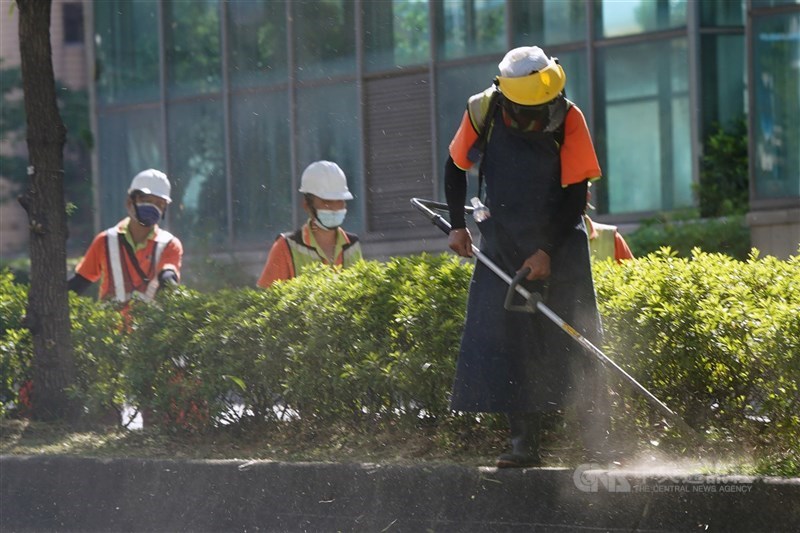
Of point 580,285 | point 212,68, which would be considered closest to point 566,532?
point 580,285

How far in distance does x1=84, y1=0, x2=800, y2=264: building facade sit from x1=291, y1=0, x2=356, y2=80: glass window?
0.03 m

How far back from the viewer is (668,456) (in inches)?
244

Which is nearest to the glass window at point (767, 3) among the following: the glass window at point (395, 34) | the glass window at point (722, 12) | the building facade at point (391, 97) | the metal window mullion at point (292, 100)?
the building facade at point (391, 97)

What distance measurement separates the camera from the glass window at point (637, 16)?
56.6ft

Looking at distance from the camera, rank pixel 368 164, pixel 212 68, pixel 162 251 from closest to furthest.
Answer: pixel 162 251 < pixel 368 164 < pixel 212 68

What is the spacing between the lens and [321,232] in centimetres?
905

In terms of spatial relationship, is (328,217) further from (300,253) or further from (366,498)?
(366,498)

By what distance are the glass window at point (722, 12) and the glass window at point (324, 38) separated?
5146 millimetres

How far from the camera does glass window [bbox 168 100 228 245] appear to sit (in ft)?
73.5

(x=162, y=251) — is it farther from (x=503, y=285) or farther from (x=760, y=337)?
(x=760, y=337)

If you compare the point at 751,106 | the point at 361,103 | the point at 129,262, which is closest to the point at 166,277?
the point at 129,262

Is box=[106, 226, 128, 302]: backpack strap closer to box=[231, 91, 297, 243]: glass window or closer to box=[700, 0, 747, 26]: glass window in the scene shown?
box=[700, 0, 747, 26]: glass window

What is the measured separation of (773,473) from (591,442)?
960mm

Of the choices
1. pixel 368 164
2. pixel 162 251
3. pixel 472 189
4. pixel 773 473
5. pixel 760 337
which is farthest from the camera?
pixel 368 164
